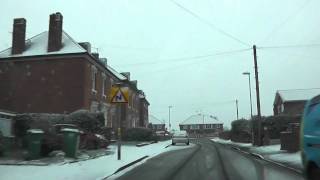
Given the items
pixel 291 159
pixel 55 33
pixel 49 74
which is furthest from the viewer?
pixel 55 33

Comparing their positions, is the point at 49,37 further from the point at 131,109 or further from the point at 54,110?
the point at 131,109

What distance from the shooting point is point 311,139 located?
9.55m

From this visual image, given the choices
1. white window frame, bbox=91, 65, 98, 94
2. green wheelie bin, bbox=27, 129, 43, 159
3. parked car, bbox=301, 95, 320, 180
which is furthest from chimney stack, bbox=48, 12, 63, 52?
parked car, bbox=301, 95, 320, 180

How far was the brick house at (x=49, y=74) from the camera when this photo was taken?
1780 inches

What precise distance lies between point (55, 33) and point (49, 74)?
12.7 ft

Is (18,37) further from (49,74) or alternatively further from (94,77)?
(94,77)

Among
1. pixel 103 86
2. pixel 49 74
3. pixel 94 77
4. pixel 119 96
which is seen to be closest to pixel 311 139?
pixel 119 96

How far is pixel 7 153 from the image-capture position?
2258cm

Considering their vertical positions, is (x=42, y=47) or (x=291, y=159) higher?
(x=42, y=47)

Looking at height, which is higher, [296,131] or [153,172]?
[296,131]

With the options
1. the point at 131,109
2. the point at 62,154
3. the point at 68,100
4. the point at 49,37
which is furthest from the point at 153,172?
the point at 131,109

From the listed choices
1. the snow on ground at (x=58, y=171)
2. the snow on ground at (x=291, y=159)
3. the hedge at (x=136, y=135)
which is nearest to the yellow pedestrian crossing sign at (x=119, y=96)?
the snow on ground at (x=58, y=171)

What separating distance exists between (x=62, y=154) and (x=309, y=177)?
1401cm

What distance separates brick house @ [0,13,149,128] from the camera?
45219mm
